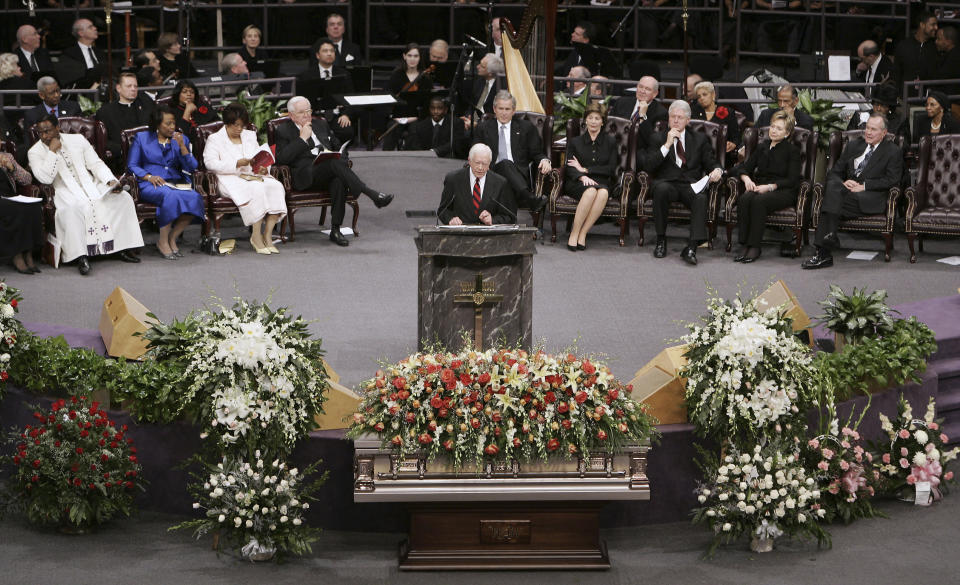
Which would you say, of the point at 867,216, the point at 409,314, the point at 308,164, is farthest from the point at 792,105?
the point at 409,314

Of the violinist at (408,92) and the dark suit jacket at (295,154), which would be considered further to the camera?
the violinist at (408,92)

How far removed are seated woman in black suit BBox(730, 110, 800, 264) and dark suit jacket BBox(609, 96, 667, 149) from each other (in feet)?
2.94

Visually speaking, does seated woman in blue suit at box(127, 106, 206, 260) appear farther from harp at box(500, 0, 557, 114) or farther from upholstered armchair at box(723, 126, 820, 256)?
upholstered armchair at box(723, 126, 820, 256)

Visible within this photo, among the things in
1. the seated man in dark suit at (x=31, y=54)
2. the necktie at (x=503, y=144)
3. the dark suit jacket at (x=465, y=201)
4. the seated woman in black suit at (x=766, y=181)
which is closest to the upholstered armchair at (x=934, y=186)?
the seated woman in black suit at (x=766, y=181)

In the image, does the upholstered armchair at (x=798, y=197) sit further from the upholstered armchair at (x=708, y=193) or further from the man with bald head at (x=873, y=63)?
the man with bald head at (x=873, y=63)

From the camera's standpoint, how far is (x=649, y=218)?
1116cm

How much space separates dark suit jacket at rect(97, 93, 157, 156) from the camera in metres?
11.4

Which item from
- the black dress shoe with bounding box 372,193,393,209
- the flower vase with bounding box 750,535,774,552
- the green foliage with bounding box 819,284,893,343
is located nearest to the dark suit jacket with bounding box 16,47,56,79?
the black dress shoe with bounding box 372,193,393,209

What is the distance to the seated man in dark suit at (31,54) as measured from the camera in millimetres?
14167

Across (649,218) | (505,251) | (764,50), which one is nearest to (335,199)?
(649,218)

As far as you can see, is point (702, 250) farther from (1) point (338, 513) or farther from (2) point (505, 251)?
(1) point (338, 513)

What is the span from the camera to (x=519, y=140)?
1165cm

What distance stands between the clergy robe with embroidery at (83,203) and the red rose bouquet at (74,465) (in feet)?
13.8

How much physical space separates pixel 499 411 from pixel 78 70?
1007 centimetres
